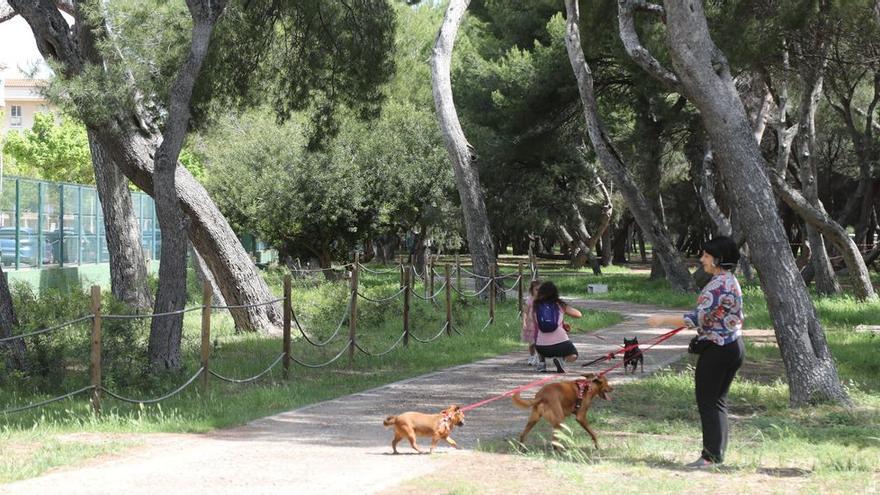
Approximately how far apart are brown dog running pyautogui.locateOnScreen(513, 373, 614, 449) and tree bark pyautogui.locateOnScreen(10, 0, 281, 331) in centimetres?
715

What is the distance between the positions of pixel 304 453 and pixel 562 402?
6.55 feet

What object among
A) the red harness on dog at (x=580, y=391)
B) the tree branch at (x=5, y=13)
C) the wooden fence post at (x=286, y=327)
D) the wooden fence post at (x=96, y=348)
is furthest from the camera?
the tree branch at (x=5, y=13)

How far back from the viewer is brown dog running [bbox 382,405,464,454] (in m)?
7.34

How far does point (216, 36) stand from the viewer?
15.0m

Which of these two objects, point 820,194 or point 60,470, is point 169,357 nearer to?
point 60,470

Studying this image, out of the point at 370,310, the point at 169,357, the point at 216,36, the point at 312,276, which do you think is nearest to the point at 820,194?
the point at 312,276

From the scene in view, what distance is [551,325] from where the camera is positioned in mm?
11734

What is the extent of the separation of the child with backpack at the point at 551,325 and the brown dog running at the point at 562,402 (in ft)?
12.5

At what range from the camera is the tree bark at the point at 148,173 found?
1220 cm

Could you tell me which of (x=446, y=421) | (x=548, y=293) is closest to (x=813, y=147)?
(x=548, y=293)

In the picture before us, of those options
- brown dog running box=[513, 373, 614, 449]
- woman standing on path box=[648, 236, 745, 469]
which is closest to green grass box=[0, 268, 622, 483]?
brown dog running box=[513, 373, 614, 449]

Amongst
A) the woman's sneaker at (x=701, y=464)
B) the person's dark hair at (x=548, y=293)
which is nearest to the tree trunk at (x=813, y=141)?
the person's dark hair at (x=548, y=293)

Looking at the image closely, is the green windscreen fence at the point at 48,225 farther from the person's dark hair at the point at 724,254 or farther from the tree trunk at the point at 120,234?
the person's dark hair at the point at 724,254

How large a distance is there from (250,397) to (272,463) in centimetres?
307
